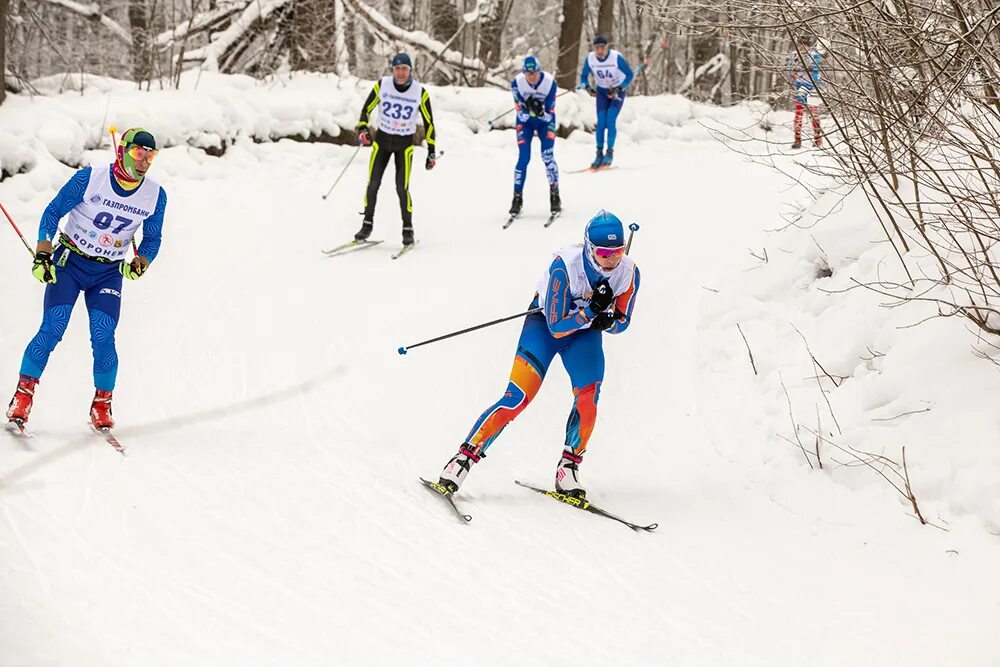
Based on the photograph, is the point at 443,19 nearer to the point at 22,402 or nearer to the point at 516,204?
the point at 516,204

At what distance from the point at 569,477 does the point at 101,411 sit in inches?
110

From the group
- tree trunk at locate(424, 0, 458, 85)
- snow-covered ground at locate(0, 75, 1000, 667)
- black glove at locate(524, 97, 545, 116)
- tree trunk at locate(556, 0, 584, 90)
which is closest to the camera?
snow-covered ground at locate(0, 75, 1000, 667)

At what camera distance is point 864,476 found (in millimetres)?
5453

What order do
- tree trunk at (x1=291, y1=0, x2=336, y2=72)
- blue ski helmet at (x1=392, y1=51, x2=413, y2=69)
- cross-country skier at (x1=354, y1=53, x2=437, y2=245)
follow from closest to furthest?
blue ski helmet at (x1=392, y1=51, x2=413, y2=69)
cross-country skier at (x1=354, y1=53, x2=437, y2=245)
tree trunk at (x1=291, y1=0, x2=336, y2=72)

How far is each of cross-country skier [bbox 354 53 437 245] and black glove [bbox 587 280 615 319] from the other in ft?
16.2

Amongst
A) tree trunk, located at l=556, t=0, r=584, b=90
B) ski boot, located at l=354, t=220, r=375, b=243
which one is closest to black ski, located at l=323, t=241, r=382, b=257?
ski boot, located at l=354, t=220, r=375, b=243

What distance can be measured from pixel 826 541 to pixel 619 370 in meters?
2.71

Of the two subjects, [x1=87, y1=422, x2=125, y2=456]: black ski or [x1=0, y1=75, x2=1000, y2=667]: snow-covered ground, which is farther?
[x1=87, y1=422, x2=125, y2=456]: black ski

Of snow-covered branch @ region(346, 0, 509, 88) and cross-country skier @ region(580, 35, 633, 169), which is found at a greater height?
snow-covered branch @ region(346, 0, 509, 88)

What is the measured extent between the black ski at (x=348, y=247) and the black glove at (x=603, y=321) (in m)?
5.17

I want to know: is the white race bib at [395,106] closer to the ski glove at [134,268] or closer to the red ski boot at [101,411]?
the ski glove at [134,268]

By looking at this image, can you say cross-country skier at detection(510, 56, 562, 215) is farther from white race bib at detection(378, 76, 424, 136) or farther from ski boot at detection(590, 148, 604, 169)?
ski boot at detection(590, 148, 604, 169)

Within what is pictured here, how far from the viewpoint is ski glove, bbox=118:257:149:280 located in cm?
556

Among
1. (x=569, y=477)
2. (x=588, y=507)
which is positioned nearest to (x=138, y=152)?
(x=569, y=477)
